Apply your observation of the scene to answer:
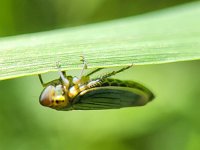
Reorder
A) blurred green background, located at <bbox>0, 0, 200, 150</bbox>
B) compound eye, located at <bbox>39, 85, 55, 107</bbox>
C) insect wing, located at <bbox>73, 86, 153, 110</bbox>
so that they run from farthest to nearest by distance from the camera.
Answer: blurred green background, located at <bbox>0, 0, 200, 150</bbox>, compound eye, located at <bbox>39, 85, 55, 107</bbox>, insect wing, located at <bbox>73, 86, 153, 110</bbox>

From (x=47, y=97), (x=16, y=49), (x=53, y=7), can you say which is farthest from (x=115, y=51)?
(x=53, y=7)

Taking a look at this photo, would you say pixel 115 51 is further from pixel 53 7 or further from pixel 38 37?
pixel 53 7

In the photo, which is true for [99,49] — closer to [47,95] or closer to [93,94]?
[93,94]

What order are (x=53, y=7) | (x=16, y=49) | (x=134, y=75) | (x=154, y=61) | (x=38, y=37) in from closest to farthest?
(x=154, y=61) → (x=16, y=49) → (x=38, y=37) → (x=134, y=75) → (x=53, y=7)

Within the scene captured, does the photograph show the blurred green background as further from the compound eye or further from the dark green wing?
the dark green wing

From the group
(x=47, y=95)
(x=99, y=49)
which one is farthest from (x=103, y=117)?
(x=99, y=49)

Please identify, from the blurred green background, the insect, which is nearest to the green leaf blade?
the insect
